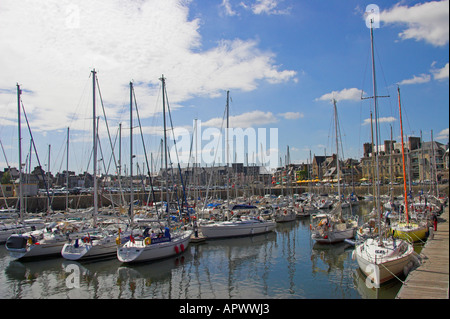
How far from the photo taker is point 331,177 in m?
111

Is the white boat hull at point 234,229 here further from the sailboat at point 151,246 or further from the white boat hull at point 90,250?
the white boat hull at point 90,250

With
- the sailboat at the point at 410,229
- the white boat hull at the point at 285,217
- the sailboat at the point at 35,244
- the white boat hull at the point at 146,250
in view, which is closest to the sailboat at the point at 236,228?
the white boat hull at the point at 146,250

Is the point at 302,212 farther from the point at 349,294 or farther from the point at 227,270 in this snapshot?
the point at 349,294

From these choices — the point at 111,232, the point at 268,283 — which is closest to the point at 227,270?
the point at 268,283

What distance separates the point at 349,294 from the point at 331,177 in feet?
325

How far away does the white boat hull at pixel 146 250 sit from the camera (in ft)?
75.0

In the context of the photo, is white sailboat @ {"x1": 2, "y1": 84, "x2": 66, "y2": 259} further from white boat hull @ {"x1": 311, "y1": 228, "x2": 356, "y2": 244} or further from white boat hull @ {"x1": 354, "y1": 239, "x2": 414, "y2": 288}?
white boat hull @ {"x1": 354, "y1": 239, "x2": 414, "y2": 288}

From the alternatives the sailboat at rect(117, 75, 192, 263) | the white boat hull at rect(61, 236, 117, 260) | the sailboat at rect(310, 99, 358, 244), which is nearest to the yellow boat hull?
the sailboat at rect(310, 99, 358, 244)

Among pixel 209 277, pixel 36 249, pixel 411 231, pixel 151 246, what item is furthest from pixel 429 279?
pixel 36 249

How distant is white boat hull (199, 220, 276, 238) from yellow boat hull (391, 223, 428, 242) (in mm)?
13203

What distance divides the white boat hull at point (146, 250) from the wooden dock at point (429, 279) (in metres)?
15.8

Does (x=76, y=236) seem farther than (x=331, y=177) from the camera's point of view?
No

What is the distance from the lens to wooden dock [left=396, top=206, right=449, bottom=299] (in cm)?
1299

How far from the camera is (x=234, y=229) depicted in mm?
33188
